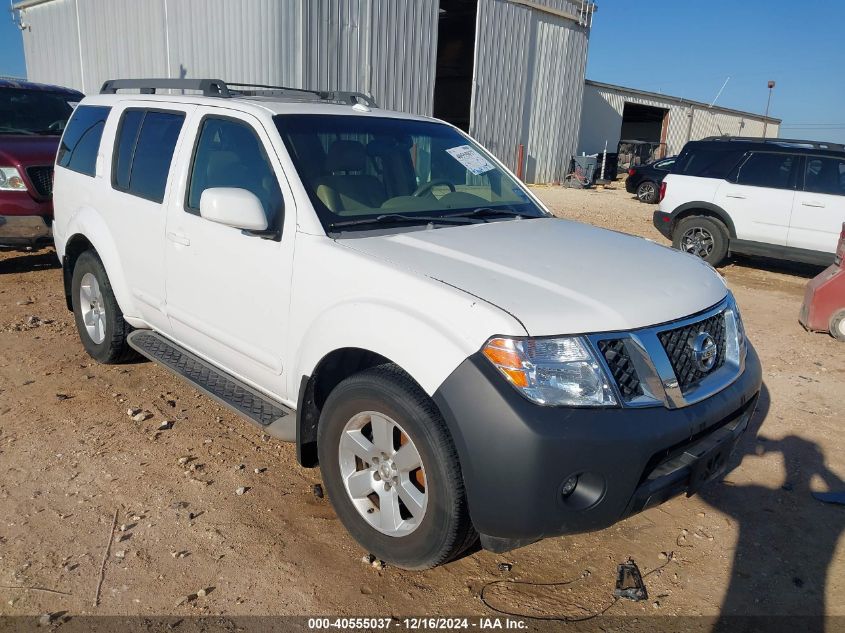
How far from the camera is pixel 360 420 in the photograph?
2.86 meters

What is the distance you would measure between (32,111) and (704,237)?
9.44m

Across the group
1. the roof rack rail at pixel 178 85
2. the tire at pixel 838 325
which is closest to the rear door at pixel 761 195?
the tire at pixel 838 325

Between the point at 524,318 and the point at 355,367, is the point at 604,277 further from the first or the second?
the point at 355,367

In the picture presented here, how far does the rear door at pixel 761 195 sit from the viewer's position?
936cm

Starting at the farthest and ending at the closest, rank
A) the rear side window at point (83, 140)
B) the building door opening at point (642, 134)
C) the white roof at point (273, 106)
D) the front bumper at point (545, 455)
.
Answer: the building door opening at point (642, 134) → the rear side window at point (83, 140) → the white roof at point (273, 106) → the front bumper at point (545, 455)

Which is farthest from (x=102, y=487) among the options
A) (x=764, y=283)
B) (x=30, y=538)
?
(x=764, y=283)

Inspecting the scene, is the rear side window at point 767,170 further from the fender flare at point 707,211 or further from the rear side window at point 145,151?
the rear side window at point 145,151

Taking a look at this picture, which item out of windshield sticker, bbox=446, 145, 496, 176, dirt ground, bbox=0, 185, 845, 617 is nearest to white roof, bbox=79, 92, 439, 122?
windshield sticker, bbox=446, 145, 496, 176

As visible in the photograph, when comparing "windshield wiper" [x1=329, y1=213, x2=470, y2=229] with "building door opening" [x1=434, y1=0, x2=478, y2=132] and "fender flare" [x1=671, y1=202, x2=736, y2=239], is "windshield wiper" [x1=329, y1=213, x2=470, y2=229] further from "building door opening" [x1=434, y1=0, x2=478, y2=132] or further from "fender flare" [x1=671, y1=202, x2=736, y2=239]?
"building door opening" [x1=434, y1=0, x2=478, y2=132]

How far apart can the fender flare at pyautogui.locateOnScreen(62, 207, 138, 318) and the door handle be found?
2.56 ft

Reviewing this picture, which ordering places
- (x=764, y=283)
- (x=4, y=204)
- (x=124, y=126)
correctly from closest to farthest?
1. (x=124, y=126)
2. (x=4, y=204)
3. (x=764, y=283)

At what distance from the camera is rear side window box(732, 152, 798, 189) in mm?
9375

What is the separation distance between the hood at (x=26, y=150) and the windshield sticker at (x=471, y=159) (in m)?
5.09

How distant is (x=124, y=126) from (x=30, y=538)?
282cm
